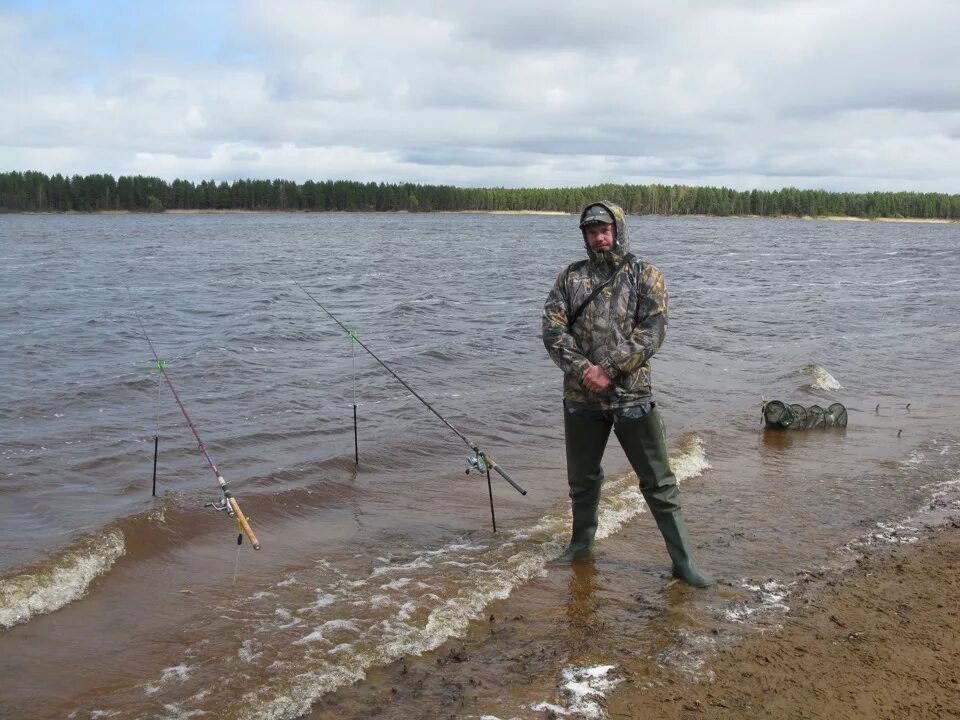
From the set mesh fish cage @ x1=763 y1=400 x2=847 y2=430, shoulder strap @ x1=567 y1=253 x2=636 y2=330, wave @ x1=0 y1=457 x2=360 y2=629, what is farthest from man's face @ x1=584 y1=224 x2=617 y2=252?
mesh fish cage @ x1=763 y1=400 x2=847 y2=430

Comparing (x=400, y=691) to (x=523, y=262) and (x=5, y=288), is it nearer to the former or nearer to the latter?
(x=5, y=288)

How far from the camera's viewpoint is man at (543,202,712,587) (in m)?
5.22

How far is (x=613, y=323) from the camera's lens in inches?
209

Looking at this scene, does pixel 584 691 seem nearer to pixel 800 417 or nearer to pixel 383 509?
pixel 383 509

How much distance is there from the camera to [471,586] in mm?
5883

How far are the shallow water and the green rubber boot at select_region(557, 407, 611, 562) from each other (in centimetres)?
21

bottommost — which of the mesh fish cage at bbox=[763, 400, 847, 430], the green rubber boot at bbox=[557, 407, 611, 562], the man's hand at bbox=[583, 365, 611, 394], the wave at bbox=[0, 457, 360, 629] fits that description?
the wave at bbox=[0, 457, 360, 629]

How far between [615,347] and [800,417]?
21.9 feet

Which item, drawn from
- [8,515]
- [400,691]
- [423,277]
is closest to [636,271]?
[400,691]

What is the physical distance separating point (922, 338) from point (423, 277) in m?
20.7

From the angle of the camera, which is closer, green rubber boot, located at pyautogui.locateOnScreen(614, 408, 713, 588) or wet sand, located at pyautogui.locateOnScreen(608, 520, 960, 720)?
wet sand, located at pyautogui.locateOnScreen(608, 520, 960, 720)

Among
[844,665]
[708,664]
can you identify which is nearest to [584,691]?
[708,664]

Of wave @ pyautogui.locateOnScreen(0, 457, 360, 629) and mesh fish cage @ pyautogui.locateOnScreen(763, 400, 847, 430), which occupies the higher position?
mesh fish cage @ pyautogui.locateOnScreen(763, 400, 847, 430)

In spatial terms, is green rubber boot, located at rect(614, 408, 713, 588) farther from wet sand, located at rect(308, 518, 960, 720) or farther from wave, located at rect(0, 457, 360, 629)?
wave, located at rect(0, 457, 360, 629)
